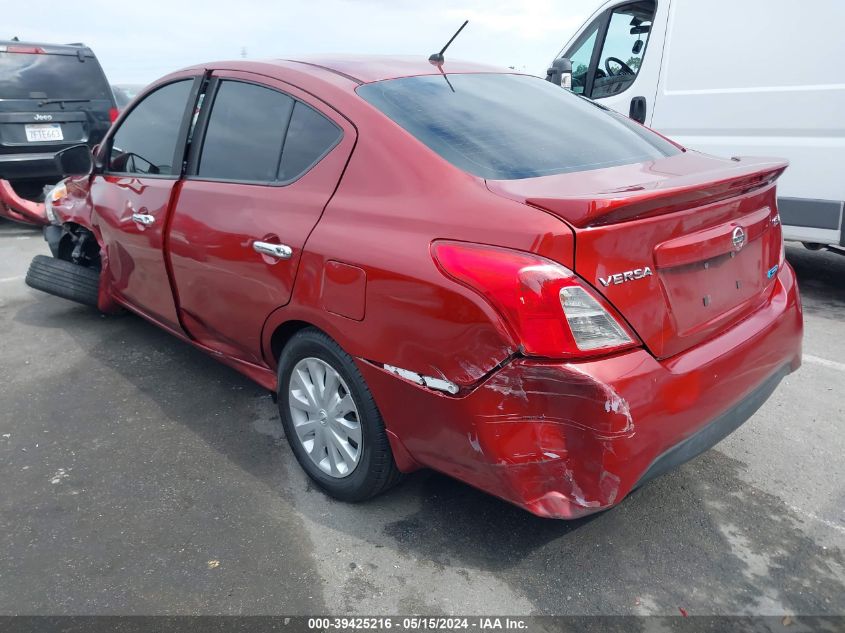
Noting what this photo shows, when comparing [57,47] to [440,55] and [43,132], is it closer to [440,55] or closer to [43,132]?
[43,132]

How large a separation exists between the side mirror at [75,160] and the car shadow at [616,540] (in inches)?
78.8

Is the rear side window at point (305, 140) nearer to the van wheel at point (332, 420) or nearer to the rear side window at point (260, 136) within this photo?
the rear side window at point (260, 136)

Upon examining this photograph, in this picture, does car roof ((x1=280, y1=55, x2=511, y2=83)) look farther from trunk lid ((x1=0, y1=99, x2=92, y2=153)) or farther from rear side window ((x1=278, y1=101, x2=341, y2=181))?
trunk lid ((x1=0, y1=99, x2=92, y2=153))

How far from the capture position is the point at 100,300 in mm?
4129

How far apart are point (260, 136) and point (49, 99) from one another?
20.1ft

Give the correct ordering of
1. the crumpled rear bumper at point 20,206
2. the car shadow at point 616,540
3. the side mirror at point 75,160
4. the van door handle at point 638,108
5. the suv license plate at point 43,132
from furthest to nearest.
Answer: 1. the suv license plate at point 43,132
2. the crumpled rear bumper at point 20,206
3. the van door handle at point 638,108
4. the side mirror at point 75,160
5. the car shadow at point 616,540

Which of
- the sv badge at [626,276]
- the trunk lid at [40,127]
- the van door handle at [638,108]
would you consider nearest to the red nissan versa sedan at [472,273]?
the sv badge at [626,276]

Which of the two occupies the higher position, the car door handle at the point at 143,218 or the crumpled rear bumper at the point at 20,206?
the car door handle at the point at 143,218

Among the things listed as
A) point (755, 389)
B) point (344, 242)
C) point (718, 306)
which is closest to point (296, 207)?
point (344, 242)

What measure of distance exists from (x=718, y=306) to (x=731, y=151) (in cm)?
339

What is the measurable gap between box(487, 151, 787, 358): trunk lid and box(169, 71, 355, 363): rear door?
770mm

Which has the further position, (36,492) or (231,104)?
(231,104)

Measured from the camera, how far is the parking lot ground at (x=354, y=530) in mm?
2156

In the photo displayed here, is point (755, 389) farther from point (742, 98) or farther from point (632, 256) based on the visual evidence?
point (742, 98)
